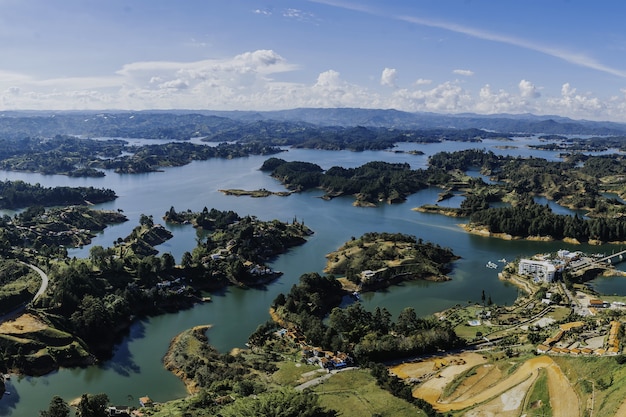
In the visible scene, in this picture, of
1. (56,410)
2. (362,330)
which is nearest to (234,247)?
(362,330)

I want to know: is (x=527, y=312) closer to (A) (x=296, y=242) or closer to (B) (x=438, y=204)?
(A) (x=296, y=242)

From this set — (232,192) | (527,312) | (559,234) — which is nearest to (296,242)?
(527,312)

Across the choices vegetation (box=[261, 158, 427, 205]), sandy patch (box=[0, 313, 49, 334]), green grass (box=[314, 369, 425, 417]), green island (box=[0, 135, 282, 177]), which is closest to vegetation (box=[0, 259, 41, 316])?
sandy patch (box=[0, 313, 49, 334])

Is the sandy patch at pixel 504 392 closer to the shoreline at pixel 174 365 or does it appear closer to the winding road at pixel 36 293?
the shoreline at pixel 174 365

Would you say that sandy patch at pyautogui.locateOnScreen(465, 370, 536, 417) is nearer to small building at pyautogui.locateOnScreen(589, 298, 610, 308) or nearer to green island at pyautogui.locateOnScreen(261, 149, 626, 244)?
small building at pyautogui.locateOnScreen(589, 298, 610, 308)

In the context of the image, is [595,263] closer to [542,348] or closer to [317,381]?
[542,348]
